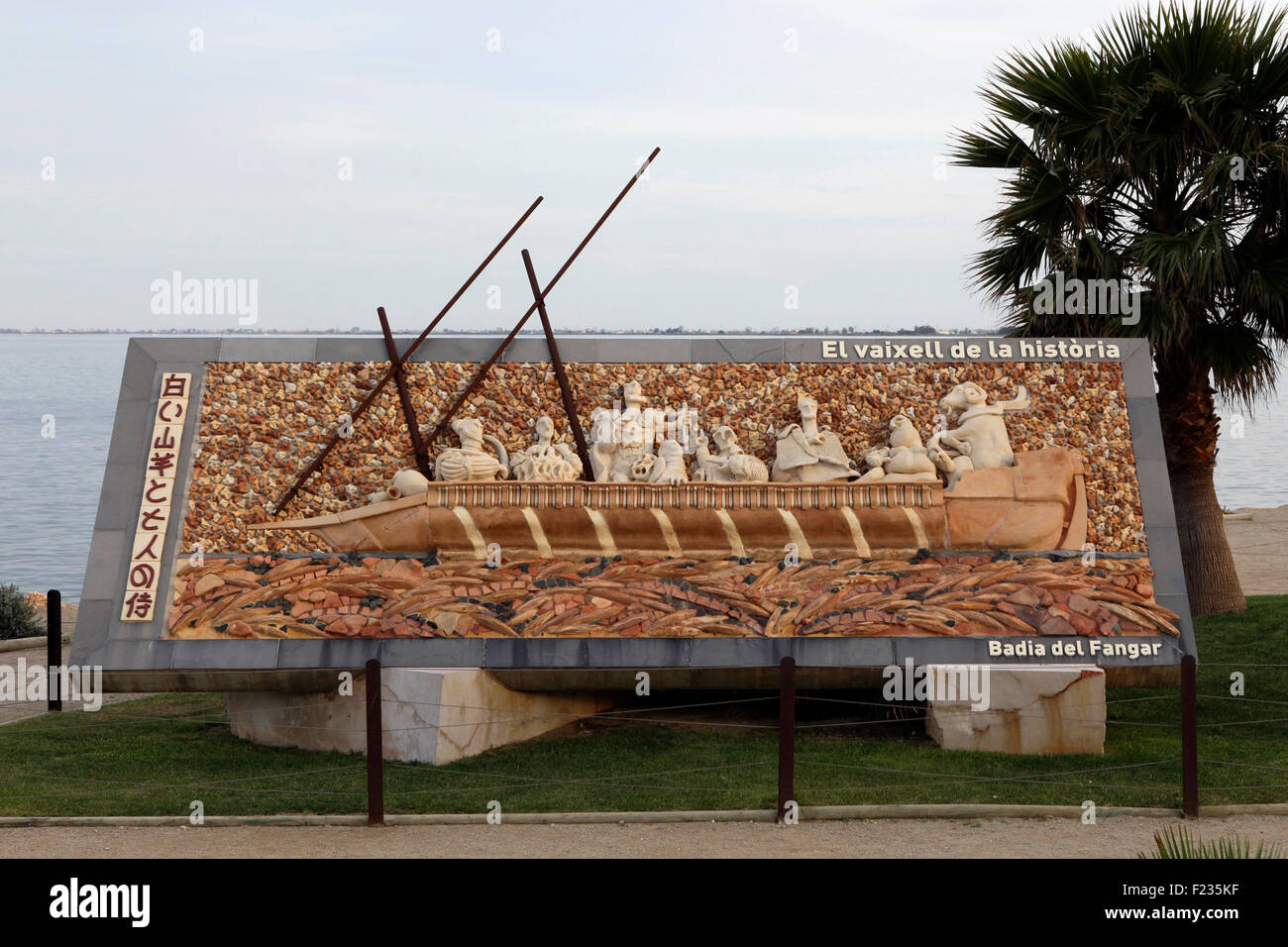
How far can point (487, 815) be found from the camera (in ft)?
37.5

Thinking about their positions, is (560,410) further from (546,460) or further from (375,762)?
(375,762)

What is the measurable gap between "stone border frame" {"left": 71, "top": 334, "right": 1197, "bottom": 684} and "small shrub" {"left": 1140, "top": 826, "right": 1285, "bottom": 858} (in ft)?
10.6

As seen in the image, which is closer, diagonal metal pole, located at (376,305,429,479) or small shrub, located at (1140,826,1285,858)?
small shrub, located at (1140,826,1285,858)

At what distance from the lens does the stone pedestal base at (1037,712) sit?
521 inches

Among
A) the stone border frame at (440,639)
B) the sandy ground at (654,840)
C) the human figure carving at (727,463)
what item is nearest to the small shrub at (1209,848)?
the sandy ground at (654,840)

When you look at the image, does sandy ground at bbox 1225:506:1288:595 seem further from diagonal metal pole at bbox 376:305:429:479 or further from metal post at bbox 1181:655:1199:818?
diagonal metal pole at bbox 376:305:429:479

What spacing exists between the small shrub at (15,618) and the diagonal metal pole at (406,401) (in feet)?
35.3

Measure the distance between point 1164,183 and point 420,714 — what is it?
36.2 ft

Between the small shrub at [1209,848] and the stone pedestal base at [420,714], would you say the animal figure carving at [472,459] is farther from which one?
the small shrub at [1209,848]

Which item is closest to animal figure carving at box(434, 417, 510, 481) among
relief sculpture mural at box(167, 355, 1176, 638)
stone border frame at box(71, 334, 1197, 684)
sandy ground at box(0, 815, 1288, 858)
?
relief sculpture mural at box(167, 355, 1176, 638)

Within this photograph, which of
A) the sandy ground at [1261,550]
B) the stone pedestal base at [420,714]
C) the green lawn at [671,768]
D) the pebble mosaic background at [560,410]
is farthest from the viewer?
the sandy ground at [1261,550]

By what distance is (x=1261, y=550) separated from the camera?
27672mm

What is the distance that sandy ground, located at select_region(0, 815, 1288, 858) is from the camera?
34.1ft

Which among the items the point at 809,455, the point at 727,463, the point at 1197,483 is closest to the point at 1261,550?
the point at 1197,483
